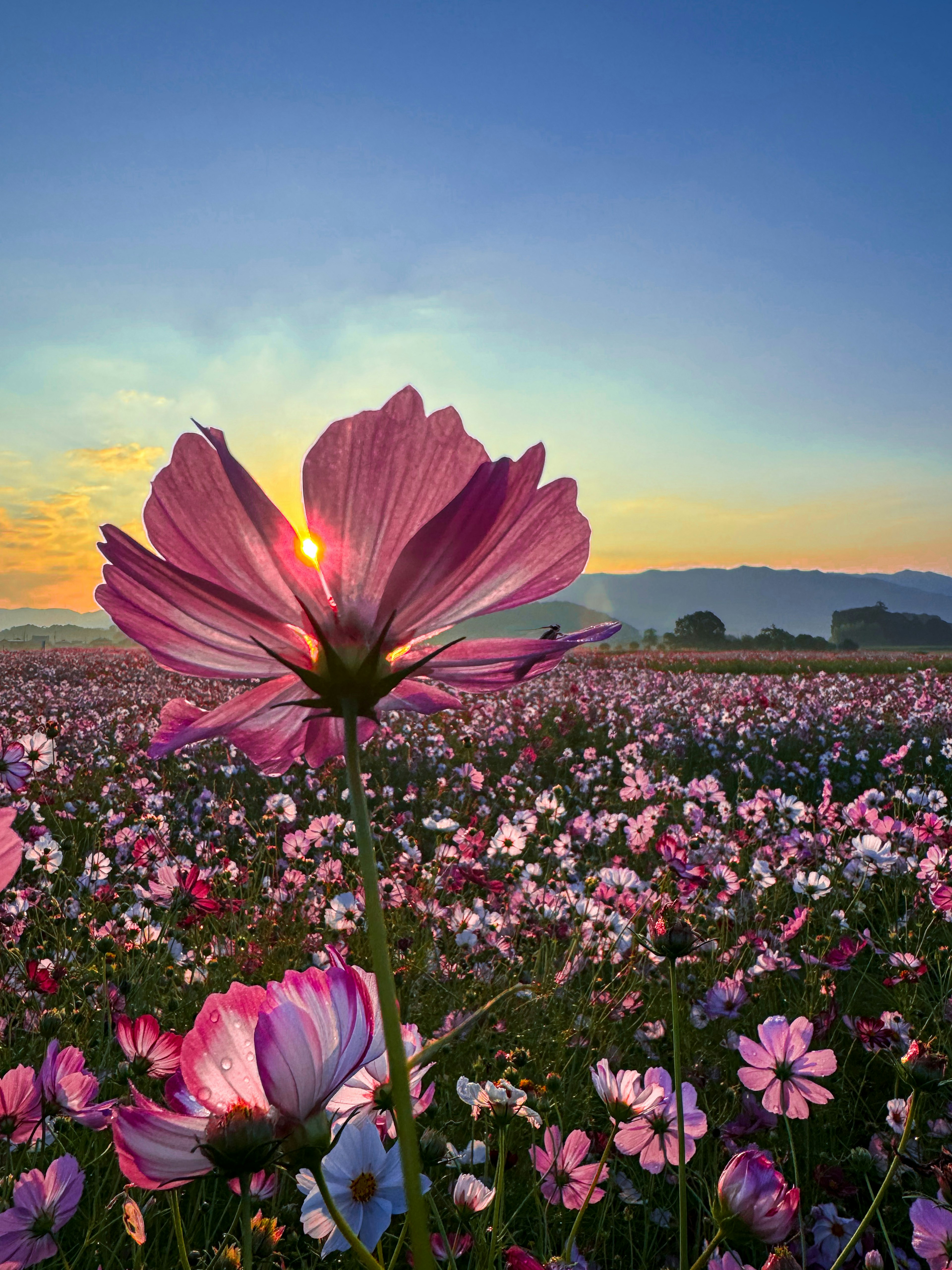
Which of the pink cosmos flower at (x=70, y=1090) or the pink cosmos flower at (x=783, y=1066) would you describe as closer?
the pink cosmos flower at (x=70, y=1090)

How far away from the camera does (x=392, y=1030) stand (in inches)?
13.2

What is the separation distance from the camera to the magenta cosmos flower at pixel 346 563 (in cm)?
48

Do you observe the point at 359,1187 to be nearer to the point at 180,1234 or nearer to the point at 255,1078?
the point at 180,1234

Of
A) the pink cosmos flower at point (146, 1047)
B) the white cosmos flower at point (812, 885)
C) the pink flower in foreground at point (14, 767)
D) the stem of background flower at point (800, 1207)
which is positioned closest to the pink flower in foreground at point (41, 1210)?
the pink cosmos flower at point (146, 1047)

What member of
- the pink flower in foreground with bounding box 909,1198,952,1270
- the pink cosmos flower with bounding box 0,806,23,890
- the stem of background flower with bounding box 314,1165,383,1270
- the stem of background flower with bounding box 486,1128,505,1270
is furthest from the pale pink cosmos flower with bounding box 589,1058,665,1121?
the pink cosmos flower with bounding box 0,806,23,890

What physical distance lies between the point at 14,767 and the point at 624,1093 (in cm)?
192

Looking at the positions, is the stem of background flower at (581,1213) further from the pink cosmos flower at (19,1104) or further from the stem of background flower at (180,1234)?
the pink cosmos flower at (19,1104)

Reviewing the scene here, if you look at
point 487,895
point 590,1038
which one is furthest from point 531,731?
point 590,1038

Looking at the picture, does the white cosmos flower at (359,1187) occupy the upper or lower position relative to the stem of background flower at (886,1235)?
upper

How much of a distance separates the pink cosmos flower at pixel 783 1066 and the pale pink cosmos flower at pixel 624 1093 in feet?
0.71

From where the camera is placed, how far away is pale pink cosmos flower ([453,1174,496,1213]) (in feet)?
3.02

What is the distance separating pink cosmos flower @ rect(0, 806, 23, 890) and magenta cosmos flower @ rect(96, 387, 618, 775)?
0.16 metres

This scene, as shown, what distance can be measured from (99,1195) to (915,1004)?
2.28m

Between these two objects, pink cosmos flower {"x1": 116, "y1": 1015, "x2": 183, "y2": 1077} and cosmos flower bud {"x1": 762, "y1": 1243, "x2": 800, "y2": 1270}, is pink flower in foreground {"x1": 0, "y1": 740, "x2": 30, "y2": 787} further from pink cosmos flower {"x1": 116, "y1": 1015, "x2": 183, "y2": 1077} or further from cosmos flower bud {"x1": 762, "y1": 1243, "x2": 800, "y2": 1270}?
cosmos flower bud {"x1": 762, "y1": 1243, "x2": 800, "y2": 1270}
